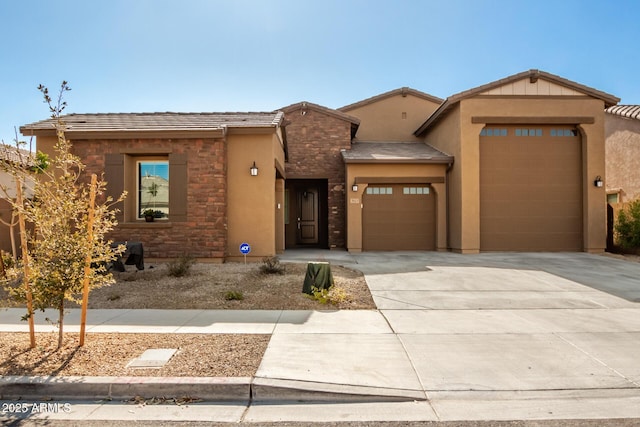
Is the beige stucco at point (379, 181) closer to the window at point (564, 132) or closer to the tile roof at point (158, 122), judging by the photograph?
the window at point (564, 132)

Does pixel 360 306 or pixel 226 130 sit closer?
pixel 360 306

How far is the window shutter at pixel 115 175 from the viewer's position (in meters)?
10.9

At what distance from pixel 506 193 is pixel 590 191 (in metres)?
2.86

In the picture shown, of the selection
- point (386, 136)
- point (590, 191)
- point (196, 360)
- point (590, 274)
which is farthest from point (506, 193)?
point (196, 360)

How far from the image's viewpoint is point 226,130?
1117cm

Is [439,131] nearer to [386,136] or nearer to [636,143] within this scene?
[386,136]

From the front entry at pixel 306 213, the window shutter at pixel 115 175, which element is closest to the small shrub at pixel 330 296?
the window shutter at pixel 115 175

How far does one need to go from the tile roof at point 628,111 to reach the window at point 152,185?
1811 cm

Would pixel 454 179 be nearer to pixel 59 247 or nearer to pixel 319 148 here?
pixel 319 148

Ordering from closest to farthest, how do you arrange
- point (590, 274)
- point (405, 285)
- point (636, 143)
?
point (405, 285) → point (590, 274) → point (636, 143)

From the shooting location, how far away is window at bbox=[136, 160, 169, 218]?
1147 centimetres

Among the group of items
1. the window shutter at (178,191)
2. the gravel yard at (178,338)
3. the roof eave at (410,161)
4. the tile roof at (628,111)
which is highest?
the tile roof at (628,111)

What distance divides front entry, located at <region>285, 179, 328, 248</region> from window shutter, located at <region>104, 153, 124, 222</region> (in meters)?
7.92

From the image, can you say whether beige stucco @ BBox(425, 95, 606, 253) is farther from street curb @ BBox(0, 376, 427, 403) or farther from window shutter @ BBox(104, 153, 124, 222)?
street curb @ BBox(0, 376, 427, 403)
